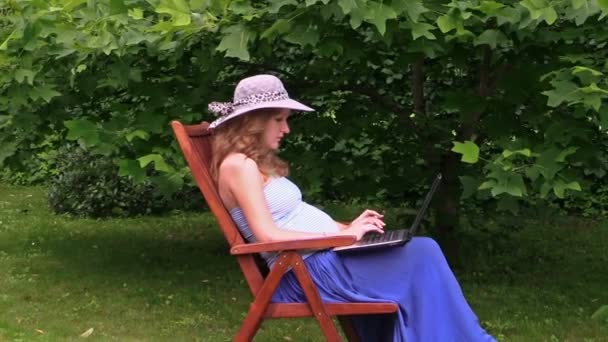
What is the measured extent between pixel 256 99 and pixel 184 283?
115 inches

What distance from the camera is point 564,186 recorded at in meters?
4.28

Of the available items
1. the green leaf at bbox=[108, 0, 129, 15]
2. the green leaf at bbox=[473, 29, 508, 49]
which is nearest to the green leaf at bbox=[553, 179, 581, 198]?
the green leaf at bbox=[473, 29, 508, 49]

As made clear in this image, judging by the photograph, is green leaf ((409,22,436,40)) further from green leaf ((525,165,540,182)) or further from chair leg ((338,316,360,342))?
chair leg ((338,316,360,342))

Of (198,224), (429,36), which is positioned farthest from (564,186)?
(198,224)

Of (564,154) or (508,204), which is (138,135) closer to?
(508,204)

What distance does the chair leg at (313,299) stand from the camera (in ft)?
11.4

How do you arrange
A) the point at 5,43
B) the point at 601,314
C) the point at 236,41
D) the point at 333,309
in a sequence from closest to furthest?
the point at 333,309 < the point at 236,41 < the point at 5,43 < the point at 601,314

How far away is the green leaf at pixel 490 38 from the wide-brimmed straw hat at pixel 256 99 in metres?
1.10

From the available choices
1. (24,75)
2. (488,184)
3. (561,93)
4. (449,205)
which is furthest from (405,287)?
(449,205)

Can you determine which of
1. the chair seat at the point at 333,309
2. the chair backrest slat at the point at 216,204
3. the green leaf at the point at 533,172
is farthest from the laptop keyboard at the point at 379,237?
the green leaf at the point at 533,172

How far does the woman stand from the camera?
3.47 m

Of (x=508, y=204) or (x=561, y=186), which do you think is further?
(x=508, y=204)

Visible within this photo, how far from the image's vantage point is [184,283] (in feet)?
21.0

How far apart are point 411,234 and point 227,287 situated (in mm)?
2891
